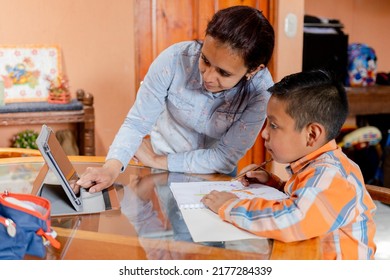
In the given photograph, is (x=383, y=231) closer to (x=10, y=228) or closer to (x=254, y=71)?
(x=254, y=71)

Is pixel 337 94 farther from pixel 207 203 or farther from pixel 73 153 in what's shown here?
pixel 73 153

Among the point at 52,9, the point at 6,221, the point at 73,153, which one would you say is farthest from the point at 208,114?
the point at 52,9

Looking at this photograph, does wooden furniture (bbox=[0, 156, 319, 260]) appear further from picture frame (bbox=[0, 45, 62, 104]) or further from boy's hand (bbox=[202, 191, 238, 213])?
picture frame (bbox=[0, 45, 62, 104])

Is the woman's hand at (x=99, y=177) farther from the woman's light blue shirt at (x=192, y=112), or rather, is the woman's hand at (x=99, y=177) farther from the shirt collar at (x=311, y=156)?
the shirt collar at (x=311, y=156)

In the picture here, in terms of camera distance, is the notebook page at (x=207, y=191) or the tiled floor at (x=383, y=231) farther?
the tiled floor at (x=383, y=231)

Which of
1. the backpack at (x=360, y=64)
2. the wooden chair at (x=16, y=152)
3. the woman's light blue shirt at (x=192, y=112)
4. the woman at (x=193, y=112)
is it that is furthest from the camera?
the backpack at (x=360, y=64)

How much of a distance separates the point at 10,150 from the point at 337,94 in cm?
128

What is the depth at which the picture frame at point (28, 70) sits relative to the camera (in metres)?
2.97

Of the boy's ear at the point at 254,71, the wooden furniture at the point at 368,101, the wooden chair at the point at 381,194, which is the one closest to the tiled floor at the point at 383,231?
the wooden furniture at the point at 368,101

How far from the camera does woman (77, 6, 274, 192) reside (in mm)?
1427

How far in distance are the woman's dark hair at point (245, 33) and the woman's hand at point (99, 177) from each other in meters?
0.44

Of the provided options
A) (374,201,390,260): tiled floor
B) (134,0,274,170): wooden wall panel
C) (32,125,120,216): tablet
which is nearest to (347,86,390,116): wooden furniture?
(374,201,390,260): tiled floor

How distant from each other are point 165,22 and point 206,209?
6.76 feet

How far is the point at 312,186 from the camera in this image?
1.10 metres
